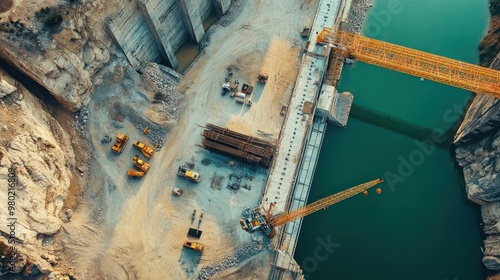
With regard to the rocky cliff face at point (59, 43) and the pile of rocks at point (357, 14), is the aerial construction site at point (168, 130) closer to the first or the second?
the rocky cliff face at point (59, 43)

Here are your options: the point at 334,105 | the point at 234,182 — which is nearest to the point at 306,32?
the point at 334,105

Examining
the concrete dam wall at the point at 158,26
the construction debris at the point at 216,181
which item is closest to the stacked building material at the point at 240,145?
the construction debris at the point at 216,181

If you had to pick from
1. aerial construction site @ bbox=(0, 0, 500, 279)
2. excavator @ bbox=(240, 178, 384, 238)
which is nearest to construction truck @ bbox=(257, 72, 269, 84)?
aerial construction site @ bbox=(0, 0, 500, 279)

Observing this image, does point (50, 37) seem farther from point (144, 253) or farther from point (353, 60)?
point (353, 60)

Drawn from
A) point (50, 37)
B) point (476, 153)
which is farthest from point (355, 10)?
point (50, 37)

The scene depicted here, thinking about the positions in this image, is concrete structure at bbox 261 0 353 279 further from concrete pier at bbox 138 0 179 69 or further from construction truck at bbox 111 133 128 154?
construction truck at bbox 111 133 128 154
